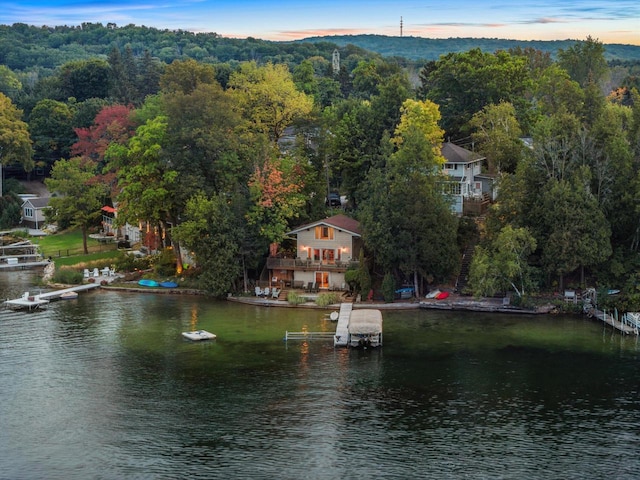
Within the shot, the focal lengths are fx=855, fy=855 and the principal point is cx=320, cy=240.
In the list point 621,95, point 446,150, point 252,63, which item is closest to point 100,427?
point 446,150

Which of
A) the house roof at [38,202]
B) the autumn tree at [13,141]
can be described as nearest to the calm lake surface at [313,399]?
the house roof at [38,202]

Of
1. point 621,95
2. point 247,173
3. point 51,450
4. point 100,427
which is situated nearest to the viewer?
point 51,450

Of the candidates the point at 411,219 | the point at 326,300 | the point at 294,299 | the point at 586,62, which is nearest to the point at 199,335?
the point at 294,299

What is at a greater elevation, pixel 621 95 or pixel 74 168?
pixel 621 95

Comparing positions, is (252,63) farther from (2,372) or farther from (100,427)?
(100,427)

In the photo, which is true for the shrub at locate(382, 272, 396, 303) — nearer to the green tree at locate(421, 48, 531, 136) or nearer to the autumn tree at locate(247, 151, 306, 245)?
the autumn tree at locate(247, 151, 306, 245)

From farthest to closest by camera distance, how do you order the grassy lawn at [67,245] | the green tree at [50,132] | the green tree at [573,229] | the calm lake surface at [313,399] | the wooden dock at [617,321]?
1. the green tree at [50,132]
2. the grassy lawn at [67,245]
3. the green tree at [573,229]
4. the wooden dock at [617,321]
5. the calm lake surface at [313,399]

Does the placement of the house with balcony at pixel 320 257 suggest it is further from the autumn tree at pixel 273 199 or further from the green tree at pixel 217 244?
the green tree at pixel 217 244
